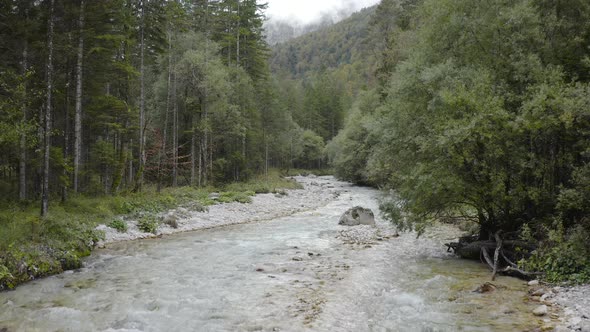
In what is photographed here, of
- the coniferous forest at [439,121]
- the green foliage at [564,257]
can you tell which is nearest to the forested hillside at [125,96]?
the coniferous forest at [439,121]

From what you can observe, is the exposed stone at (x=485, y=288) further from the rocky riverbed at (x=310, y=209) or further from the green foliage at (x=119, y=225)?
the green foliage at (x=119, y=225)

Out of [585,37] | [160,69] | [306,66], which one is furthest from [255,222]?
[306,66]

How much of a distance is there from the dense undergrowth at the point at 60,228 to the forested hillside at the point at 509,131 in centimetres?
1091

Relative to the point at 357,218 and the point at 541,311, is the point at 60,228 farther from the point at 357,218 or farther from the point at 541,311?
the point at 357,218

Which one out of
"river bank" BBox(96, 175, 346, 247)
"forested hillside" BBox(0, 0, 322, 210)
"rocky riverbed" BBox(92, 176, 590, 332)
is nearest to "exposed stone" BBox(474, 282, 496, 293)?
"rocky riverbed" BBox(92, 176, 590, 332)

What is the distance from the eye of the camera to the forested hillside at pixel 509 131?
1070 cm

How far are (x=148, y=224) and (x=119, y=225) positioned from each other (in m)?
1.43

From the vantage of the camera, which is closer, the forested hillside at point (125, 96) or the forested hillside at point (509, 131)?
the forested hillside at point (509, 131)

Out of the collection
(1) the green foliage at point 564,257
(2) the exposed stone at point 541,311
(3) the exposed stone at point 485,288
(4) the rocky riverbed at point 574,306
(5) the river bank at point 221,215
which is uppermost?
(1) the green foliage at point 564,257

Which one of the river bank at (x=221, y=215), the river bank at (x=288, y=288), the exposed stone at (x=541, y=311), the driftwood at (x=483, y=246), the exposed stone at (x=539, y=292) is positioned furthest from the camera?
the river bank at (x=221, y=215)

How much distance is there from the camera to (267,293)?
10367 millimetres

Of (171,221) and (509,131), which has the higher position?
(509,131)

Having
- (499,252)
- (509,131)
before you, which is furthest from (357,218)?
(509,131)

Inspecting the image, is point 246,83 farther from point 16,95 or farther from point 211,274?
point 211,274
